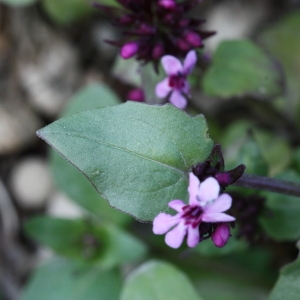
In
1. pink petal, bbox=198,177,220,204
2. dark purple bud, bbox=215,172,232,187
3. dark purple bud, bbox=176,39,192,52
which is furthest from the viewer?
dark purple bud, bbox=176,39,192,52

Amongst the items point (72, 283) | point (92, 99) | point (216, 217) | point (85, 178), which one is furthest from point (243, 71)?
point (72, 283)

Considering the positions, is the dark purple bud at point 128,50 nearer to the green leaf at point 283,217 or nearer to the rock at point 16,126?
the green leaf at point 283,217

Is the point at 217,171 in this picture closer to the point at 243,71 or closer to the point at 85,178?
the point at 243,71

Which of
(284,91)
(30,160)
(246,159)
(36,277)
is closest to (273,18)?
(284,91)

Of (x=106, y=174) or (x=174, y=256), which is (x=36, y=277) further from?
(x=106, y=174)

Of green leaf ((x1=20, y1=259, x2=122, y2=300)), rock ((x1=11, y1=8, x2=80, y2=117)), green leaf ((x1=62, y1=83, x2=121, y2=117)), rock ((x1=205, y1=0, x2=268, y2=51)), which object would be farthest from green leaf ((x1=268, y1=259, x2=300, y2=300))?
rock ((x1=11, y1=8, x2=80, y2=117))

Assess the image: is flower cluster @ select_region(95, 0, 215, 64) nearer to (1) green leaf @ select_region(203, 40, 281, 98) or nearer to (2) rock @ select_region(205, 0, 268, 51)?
(1) green leaf @ select_region(203, 40, 281, 98)
